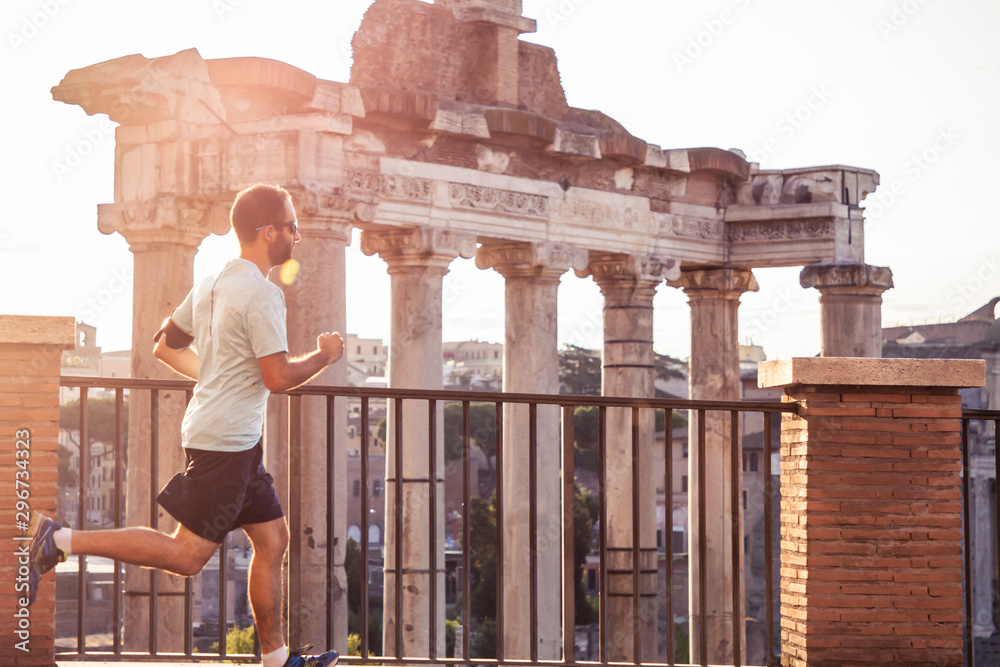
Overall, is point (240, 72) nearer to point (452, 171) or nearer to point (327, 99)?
point (327, 99)

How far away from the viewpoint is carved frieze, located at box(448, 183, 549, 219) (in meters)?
18.4

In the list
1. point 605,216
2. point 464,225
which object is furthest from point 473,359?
point 464,225

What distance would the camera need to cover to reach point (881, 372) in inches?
347

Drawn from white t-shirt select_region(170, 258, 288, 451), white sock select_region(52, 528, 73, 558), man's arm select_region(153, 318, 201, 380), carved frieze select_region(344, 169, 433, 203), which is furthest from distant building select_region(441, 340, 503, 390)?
white sock select_region(52, 528, 73, 558)

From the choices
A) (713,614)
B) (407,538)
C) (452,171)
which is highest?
(452,171)

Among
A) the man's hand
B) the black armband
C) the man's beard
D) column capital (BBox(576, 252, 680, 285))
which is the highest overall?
column capital (BBox(576, 252, 680, 285))

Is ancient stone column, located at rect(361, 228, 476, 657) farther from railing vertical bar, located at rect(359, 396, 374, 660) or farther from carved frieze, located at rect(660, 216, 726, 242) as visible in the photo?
railing vertical bar, located at rect(359, 396, 374, 660)

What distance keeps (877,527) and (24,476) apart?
206 inches

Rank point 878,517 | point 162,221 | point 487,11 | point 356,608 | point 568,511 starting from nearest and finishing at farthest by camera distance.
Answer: point 568,511
point 878,517
point 162,221
point 487,11
point 356,608

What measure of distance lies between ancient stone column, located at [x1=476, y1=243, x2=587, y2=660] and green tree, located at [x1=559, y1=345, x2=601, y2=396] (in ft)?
181

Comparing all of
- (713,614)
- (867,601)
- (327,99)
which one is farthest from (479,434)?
(867,601)

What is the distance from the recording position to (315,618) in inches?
619

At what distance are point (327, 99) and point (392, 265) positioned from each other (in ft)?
8.88

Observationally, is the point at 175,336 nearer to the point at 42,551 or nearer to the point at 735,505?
the point at 42,551
